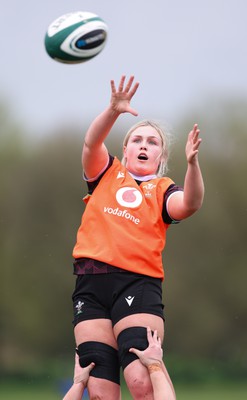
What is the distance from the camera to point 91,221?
531 cm

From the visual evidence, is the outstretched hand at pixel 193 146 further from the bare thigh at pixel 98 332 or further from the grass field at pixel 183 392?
the grass field at pixel 183 392

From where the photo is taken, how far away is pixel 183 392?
18188 mm

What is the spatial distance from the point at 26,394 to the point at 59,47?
13.8 metres

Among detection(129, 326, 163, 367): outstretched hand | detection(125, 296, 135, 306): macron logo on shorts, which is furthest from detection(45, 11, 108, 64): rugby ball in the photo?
detection(129, 326, 163, 367): outstretched hand

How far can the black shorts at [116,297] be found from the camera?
5.09 meters

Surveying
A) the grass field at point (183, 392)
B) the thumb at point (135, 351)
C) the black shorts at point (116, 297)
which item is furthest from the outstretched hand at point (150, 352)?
the grass field at point (183, 392)

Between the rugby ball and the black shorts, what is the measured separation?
1433 millimetres

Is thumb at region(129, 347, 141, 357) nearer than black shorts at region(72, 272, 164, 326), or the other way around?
thumb at region(129, 347, 141, 357)

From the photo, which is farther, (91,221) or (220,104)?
(220,104)

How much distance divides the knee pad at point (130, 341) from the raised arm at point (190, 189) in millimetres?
777

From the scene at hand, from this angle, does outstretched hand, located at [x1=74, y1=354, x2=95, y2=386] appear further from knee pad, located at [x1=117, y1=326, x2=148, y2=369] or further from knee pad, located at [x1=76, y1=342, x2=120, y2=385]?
knee pad, located at [x1=117, y1=326, x2=148, y2=369]

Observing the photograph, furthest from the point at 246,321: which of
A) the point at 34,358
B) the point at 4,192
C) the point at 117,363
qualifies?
the point at 117,363

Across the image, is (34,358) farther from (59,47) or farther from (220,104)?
(59,47)

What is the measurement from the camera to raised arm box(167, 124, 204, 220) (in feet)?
16.5
